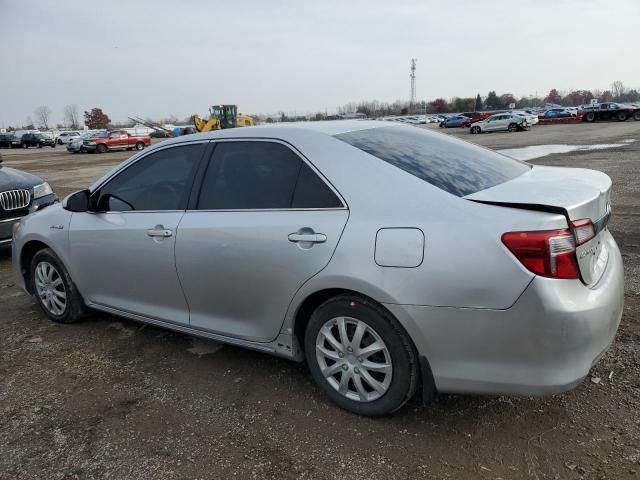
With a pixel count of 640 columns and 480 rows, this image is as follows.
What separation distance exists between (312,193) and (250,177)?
51 cm

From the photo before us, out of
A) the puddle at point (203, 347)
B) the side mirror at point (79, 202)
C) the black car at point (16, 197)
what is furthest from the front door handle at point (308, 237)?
the black car at point (16, 197)

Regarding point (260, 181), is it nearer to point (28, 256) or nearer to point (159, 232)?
point (159, 232)

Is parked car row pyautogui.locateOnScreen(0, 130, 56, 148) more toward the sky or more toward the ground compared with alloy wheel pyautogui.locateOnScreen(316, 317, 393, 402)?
more toward the sky

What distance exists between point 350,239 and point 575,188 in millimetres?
1178

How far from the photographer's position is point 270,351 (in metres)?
3.12

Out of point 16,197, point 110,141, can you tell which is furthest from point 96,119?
point 16,197

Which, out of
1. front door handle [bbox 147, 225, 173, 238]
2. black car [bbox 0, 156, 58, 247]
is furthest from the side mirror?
black car [bbox 0, 156, 58, 247]

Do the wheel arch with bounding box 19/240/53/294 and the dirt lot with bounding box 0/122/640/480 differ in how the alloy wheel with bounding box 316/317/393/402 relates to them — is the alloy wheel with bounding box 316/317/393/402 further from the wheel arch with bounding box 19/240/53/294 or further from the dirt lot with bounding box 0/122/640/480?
the wheel arch with bounding box 19/240/53/294

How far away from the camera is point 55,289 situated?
14.4 feet

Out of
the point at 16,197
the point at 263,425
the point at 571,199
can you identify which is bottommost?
the point at 263,425

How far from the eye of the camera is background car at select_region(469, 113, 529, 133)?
4144 centimetres

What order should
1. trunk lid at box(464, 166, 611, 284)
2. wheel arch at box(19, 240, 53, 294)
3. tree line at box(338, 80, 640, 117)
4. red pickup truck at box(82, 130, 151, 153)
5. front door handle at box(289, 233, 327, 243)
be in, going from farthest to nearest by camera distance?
tree line at box(338, 80, 640, 117) < red pickup truck at box(82, 130, 151, 153) < wheel arch at box(19, 240, 53, 294) < front door handle at box(289, 233, 327, 243) < trunk lid at box(464, 166, 611, 284)

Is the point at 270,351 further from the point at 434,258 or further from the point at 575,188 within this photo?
the point at 575,188

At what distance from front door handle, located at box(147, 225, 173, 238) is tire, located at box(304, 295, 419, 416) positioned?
118 centimetres
